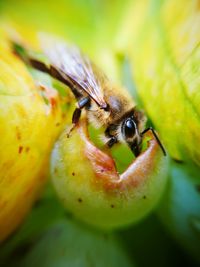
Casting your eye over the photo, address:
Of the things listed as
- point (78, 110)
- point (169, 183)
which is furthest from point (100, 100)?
point (169, 183)

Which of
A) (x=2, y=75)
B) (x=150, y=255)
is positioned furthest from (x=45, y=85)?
(x=150, y=255)

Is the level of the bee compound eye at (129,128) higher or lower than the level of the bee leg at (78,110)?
lower

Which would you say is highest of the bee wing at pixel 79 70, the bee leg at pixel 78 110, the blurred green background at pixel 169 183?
the bee wing at pixel 79 70

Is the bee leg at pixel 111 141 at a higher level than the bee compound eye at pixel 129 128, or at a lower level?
higher

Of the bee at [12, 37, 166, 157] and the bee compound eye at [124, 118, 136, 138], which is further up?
the bee at [12, 37, 166, 157]

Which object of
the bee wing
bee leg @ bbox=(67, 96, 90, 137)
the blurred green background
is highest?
the bee wing

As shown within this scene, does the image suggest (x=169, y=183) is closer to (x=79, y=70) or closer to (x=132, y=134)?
(x=132, y=134)
